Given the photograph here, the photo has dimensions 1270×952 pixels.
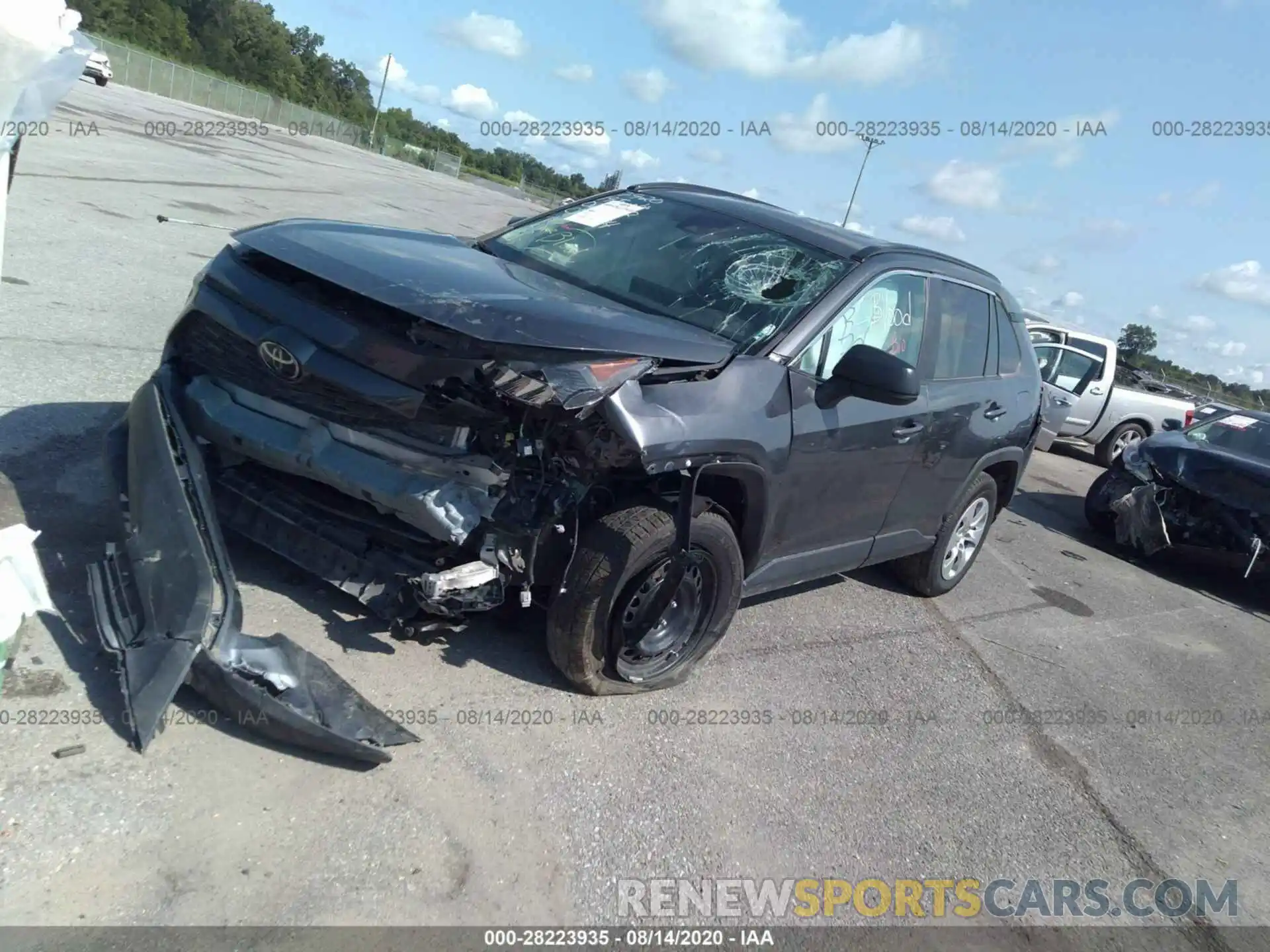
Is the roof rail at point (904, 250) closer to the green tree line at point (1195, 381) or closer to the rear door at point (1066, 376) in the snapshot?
the rear door at point (1066, 376)

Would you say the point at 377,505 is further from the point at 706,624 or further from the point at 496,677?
the point at 706,624

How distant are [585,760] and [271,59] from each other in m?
87.3

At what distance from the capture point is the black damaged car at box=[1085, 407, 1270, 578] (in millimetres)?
8219

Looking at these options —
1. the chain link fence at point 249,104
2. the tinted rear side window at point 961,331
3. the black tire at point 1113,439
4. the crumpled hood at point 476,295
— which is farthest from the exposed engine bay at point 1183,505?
the chain link fence at point 249,104

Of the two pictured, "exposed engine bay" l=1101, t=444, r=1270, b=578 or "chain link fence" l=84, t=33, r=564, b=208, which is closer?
"exposed engine bay" l=1101, t=444, r=1270, b=578

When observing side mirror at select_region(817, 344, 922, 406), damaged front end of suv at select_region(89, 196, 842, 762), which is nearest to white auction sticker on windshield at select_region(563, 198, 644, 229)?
damaged front end of suv at select_region(89, 196, 842, 762)

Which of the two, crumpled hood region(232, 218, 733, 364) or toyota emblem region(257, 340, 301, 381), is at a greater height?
crumpled hood region(232, 218, 733, 364)

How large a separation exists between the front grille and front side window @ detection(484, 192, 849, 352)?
1.29 metres

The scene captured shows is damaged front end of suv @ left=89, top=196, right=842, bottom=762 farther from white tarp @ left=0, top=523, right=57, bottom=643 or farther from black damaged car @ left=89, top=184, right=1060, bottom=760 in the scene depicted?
white tarp @ left=0, top=523, right=57, bottom=643

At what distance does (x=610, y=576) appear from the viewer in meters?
3.72

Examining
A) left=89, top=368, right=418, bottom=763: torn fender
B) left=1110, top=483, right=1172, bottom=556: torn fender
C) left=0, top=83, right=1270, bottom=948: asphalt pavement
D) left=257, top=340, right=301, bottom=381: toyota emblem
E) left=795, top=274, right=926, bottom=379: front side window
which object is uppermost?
left=795, top=274, right=926, bottom=379: front side window

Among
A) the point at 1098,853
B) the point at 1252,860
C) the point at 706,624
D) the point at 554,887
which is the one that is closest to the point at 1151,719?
the point at 1252,860

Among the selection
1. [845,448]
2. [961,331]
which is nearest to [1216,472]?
[961,331]

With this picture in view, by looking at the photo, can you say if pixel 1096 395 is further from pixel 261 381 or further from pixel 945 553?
pixel 261 381
